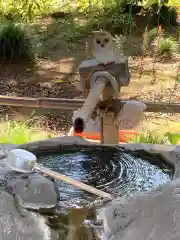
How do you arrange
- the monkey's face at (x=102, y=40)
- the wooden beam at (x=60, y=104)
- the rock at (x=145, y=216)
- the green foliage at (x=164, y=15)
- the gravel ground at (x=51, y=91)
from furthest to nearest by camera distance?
the green foliage at (x=164, y=15), the gravel ground at (x=51, y=91), the wooden beam at (x=60, y=104), the monkey's face at (x=102, y=40), the rock at (x=145, y=216)

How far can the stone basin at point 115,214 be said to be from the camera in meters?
1.10

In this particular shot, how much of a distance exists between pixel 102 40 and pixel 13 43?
14.5ft

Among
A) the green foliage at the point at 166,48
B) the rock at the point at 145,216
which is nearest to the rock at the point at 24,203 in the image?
the rock at the point at 145,216

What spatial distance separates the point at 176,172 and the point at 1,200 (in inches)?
19.9

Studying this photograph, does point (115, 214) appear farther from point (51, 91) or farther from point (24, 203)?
point (51, 91)

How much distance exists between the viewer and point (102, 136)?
190cm

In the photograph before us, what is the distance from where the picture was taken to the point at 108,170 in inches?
57.4

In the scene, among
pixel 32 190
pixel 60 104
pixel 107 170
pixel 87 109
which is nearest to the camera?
pixel 32 190

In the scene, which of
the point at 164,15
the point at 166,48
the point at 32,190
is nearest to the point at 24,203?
the point at 32,190

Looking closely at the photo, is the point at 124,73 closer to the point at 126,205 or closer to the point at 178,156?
the point at 178,156

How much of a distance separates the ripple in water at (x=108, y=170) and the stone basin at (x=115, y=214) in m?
0.11

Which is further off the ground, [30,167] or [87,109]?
[87,109]

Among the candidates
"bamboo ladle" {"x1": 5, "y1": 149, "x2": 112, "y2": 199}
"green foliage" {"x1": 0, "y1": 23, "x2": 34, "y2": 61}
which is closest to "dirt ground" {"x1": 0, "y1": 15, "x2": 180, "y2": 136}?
"green foliage" {"x1": 0, "y1": 23, "x2": 34, "y2": 61}

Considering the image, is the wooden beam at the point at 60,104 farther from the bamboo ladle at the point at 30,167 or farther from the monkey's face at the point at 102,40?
the bamboo ladle at the point at 30,167
